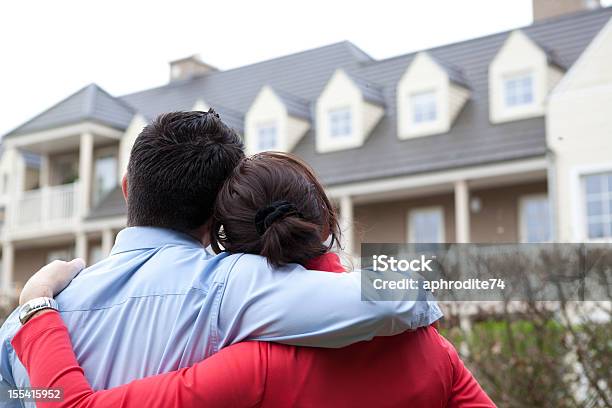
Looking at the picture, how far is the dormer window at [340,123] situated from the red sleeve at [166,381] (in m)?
10.6

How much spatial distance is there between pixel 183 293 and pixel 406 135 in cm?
1006

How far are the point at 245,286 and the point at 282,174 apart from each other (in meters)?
0.17

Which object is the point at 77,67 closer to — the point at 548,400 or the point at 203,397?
the point at 203,397

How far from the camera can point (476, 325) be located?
4824mm

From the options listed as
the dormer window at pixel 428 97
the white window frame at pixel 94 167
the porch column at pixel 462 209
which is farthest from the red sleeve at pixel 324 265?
the white window frame at pixel 94 167

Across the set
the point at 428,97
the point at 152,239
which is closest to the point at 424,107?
the point at 428,97

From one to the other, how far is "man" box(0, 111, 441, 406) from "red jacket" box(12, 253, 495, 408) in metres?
0.03

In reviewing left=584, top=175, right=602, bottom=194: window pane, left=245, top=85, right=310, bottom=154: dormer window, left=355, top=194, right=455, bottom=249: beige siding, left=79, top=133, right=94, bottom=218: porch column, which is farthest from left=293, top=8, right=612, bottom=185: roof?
left=79, top=133, right=94, bottom=218: porch column

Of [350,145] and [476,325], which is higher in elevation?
[350,145]

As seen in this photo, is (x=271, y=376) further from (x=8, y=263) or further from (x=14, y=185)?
(x=14, y=185)

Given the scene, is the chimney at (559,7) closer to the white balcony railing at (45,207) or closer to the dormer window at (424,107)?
the dormer window at (424,107)

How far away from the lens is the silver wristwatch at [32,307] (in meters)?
1.11

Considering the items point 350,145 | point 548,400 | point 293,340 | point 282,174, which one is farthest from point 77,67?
point 350,145

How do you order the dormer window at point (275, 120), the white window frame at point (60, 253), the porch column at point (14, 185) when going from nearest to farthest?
the dormer window at point (275, 120) → the porch column at point (14, 185) → the white window frame at point (60, 253)
